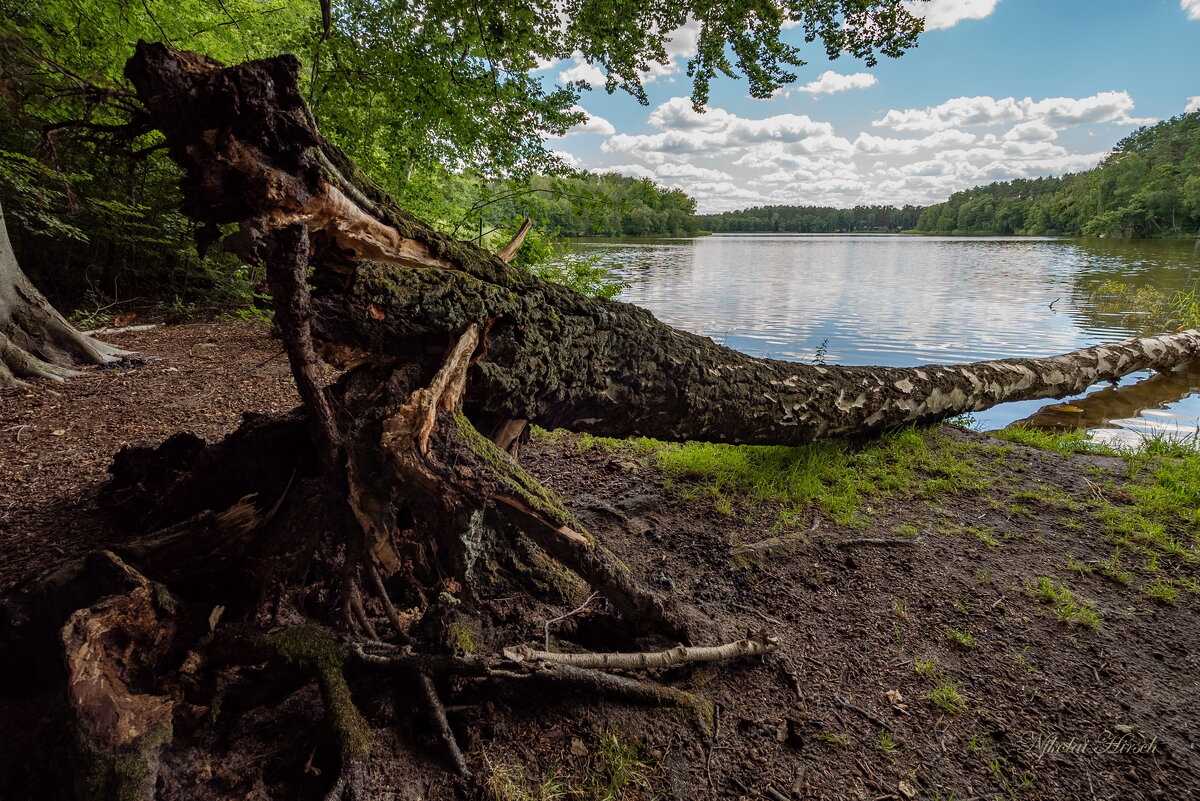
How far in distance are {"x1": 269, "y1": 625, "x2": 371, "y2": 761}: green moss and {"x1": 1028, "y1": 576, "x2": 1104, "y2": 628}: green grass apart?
331 centimetres

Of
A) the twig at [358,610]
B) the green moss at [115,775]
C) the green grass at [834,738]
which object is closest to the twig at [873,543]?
the green grass at [834,738]

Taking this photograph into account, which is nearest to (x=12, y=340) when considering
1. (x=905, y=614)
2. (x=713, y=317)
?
(x=905, y=614)

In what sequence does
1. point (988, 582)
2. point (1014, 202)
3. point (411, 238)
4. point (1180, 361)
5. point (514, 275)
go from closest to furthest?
point (411, 238), point (514, 275), point (988, 582), point (1180, 361), point (1014, 202)

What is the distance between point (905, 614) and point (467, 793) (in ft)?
7.38

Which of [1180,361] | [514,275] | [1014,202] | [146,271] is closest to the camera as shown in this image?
[514,275]

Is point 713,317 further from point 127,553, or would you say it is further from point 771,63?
point 127,553

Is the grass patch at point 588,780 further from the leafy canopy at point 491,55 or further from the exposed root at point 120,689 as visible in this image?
the leafy canopy at point 491,55

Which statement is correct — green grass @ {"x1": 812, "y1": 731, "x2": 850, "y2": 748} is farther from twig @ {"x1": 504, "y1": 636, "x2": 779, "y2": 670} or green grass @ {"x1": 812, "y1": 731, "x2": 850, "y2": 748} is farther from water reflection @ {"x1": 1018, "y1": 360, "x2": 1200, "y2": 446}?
water reflection @ {"x1": 1018, "y1": 360, "x2": 1200, "y2": 446}

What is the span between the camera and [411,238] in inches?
88.0

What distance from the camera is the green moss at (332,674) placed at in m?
1.61

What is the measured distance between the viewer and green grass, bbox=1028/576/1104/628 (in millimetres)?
2564

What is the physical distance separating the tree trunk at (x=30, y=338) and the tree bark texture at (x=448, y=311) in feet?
18.3

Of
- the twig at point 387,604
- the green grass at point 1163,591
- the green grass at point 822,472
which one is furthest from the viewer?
the green grass at point 822,472

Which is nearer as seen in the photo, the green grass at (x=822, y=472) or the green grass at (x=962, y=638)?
the green grass at (x=962, y=638)
